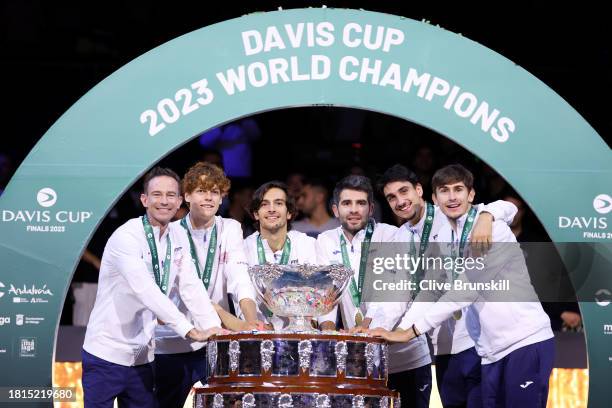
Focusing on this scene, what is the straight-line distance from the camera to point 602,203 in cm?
677

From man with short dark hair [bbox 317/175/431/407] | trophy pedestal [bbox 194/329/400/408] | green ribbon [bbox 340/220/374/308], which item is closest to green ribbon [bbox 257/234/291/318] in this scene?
man with short dark hair [bbox 317/175/431/407]

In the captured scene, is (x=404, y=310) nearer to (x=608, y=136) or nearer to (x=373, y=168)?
(x=373, y=168)

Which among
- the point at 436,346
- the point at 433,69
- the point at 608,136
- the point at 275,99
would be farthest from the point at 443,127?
the point at 608,136

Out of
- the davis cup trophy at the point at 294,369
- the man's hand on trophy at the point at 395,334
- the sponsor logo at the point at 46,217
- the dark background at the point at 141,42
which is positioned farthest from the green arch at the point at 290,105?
the dark background at the point at 141,42

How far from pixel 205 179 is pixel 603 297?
2.28 metres

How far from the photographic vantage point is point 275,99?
22.2 ft

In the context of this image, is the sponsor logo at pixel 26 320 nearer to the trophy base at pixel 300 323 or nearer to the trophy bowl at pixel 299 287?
the trophy bowl at pixel 299 287

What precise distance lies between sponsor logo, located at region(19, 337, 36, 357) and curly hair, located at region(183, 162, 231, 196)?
121 centimetres

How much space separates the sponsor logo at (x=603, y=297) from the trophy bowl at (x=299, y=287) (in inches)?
57.2

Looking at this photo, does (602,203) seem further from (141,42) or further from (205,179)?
(141,42)

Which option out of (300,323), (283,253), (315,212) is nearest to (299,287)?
(300,323)

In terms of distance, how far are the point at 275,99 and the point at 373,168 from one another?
2.40 metres

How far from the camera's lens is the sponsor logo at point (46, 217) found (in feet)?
22.1

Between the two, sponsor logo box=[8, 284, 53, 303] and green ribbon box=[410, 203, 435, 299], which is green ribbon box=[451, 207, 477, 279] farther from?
sponsor logo box=[8, 284, 53, 303]
